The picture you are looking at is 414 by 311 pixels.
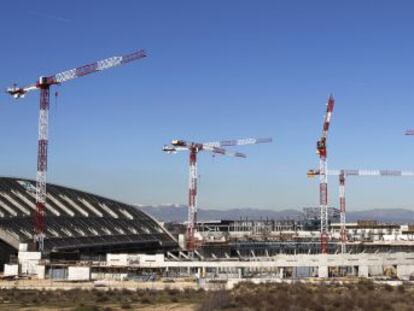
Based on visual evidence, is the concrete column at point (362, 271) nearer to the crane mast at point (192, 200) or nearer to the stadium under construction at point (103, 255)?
the stadium under construction at point (103, 255)

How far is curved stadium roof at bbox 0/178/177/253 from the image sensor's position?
109 m

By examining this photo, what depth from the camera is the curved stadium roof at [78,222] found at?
356ft

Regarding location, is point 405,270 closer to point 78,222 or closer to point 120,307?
point 78,222

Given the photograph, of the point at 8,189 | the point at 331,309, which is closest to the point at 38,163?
the point at 8,189

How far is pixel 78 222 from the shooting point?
12350 cm

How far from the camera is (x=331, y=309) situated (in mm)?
48688

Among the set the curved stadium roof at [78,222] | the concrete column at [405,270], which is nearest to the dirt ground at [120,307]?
the curved stadium roof at [78,222]

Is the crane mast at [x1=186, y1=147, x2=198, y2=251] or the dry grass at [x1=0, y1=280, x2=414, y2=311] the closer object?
the dry grass at [x1=0, y1=280, x2=414, y2=311]

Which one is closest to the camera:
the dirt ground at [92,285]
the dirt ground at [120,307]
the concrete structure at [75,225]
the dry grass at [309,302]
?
the dry grass at [309,302]

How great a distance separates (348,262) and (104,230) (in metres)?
48.7

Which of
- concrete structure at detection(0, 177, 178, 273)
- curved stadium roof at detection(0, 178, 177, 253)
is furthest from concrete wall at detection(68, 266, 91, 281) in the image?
curved stadium roof at detection(0, 178, 177, 253)

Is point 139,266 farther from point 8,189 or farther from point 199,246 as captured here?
point 199,246

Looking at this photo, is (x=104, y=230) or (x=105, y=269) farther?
(x=104, y=230)

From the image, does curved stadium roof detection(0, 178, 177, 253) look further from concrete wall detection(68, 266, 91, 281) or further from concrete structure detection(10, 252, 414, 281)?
concrete wall detection(68, 266, 91, 281)
